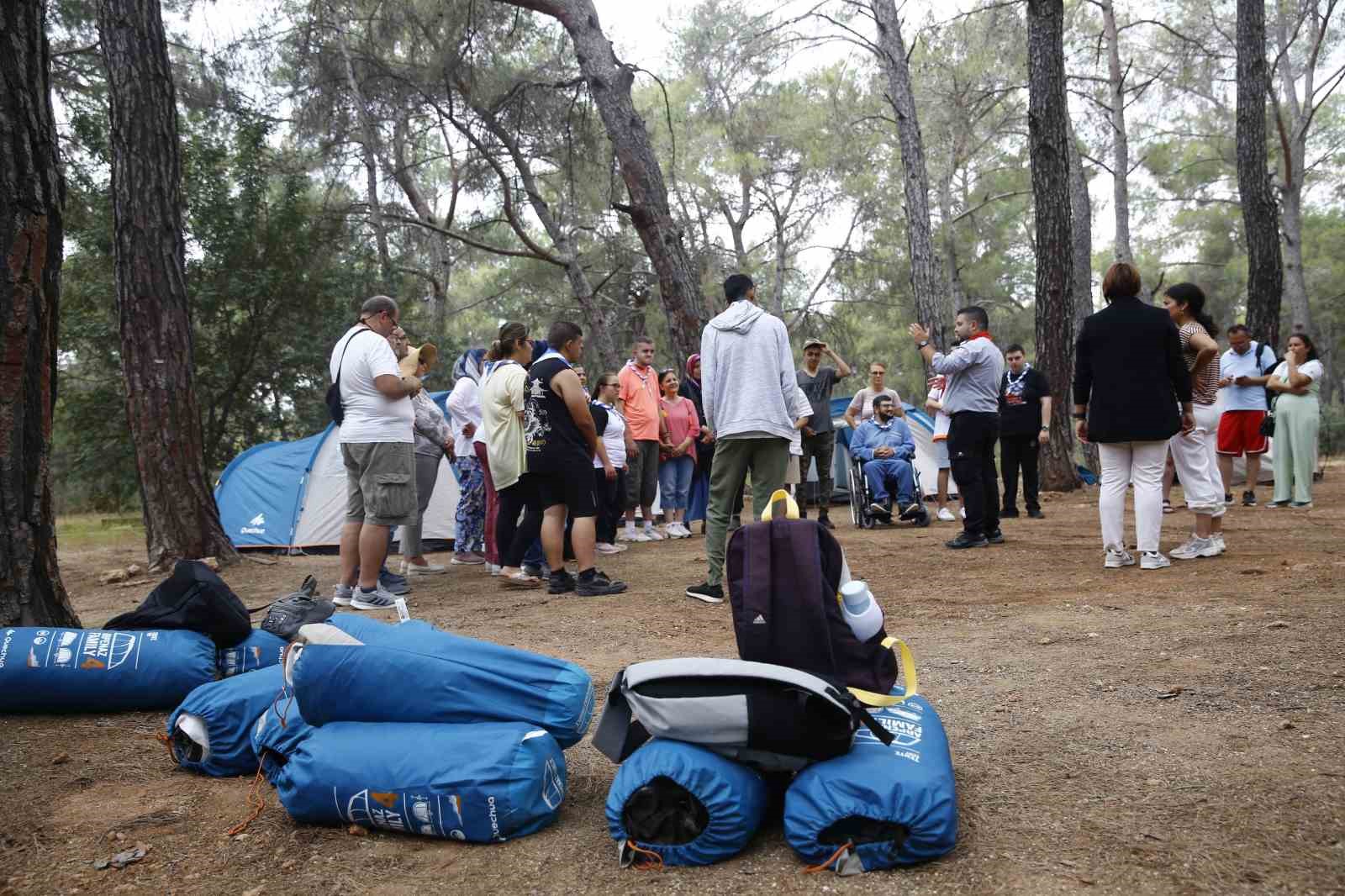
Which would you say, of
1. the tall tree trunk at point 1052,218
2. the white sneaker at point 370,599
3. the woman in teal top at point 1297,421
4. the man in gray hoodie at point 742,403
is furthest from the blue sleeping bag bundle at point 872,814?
the tall tree trunk at point 1052,218

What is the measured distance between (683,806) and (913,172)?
1281 cm

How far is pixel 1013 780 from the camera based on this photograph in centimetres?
269

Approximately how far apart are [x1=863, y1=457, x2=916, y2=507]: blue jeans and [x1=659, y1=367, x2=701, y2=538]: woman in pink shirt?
1798mm

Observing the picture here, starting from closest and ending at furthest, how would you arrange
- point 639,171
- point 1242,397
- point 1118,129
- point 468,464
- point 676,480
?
point 468,464
point 1242,397
point 676,480
point 639,171
point 1118,129

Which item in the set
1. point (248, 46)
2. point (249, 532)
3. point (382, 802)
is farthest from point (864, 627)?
point (248, 46)

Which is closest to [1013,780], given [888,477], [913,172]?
[888,477]

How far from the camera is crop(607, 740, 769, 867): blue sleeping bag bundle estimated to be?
228 centimetres

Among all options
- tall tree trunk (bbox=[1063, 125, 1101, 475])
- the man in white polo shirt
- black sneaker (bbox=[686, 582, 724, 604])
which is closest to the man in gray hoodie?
black sneaker (bbox=[686, 582, 724, 604])

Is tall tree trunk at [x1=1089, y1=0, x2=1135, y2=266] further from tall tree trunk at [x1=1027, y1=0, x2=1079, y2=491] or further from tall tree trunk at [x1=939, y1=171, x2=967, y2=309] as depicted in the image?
tall tree trunk at [x1=1027, y1=0, x2=1079, y2=491]

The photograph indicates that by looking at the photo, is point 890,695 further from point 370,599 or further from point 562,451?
point 370,599

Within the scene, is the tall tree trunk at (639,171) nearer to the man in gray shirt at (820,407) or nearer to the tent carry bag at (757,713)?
the man in gray shirt at (820,407)

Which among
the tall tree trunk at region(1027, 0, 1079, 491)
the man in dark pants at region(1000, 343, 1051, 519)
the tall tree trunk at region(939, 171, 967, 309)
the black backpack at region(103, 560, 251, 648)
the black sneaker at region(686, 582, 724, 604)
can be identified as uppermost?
the tall tree trunk at region(939, 171, 967, 309)

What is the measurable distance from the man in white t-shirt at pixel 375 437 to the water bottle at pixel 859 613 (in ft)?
11.6

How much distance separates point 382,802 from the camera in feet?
8.23
